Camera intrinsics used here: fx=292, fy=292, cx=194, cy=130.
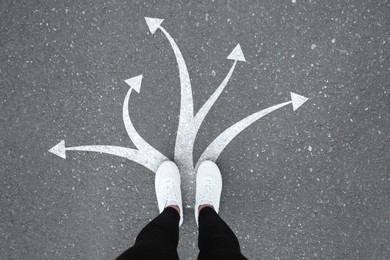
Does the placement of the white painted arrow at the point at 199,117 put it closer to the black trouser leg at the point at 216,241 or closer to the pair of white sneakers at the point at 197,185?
the pair of white sneakers at the point at 197,185

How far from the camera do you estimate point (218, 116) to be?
2.14 metres

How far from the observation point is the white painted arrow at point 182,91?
2090 millimetres

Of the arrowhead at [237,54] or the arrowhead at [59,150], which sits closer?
the arrowhead at [237,54]

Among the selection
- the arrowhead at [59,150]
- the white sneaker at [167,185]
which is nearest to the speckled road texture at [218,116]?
the arrowhead at [59,150]

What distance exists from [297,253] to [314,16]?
1.78m

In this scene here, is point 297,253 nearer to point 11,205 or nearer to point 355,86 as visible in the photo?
point 355,86

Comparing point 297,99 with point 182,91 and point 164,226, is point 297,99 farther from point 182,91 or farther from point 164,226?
point 164,226

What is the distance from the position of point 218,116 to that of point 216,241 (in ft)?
2.96

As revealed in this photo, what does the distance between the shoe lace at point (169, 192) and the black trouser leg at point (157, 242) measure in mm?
204

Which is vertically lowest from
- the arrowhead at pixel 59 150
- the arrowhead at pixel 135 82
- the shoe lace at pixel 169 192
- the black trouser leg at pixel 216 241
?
the shoe lace at pixel 169 192

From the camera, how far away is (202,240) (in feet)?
5.44

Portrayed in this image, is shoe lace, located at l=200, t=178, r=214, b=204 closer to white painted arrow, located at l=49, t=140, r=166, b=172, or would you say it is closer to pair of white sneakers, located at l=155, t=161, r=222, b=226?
pair of white sneakers, located at l=155, t=161, r=222, b=226

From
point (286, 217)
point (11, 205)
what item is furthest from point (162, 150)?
point (11, 205)

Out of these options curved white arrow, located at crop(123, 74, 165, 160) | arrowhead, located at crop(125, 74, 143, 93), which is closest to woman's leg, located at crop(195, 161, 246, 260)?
curved white arrow, located at crop(123, 74, 165, 160)
